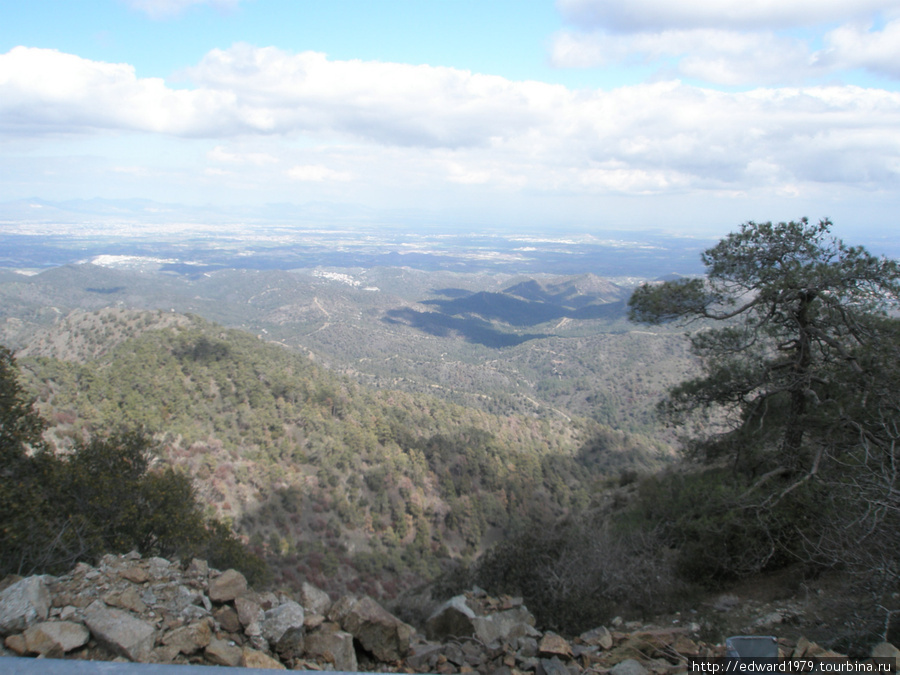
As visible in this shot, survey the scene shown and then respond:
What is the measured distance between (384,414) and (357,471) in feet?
38.4

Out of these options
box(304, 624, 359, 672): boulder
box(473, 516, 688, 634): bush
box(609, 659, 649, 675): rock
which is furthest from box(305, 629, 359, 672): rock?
box(473, 516, 688, 634): bush

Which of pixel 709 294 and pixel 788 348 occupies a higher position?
pixel 709 294

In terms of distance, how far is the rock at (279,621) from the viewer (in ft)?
14.9

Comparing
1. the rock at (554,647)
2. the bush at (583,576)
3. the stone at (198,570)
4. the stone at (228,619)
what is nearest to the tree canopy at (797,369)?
the bush at (583,576)

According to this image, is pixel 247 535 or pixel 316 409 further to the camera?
pixel 316 409

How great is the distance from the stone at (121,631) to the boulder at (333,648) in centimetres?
151

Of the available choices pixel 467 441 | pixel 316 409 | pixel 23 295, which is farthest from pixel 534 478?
pixel 23 295

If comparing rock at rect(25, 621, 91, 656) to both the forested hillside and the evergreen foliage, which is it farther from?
the forested hillside

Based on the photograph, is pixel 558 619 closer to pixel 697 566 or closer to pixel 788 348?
pixel 697 566

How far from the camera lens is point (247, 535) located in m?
23.7

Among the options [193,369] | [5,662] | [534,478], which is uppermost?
[5,662]

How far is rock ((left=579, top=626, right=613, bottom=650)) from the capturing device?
17.3 ft

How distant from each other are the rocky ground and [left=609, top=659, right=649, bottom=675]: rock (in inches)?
0.5

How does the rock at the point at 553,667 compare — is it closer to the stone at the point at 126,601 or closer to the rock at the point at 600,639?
the rock at the point at 600,639
